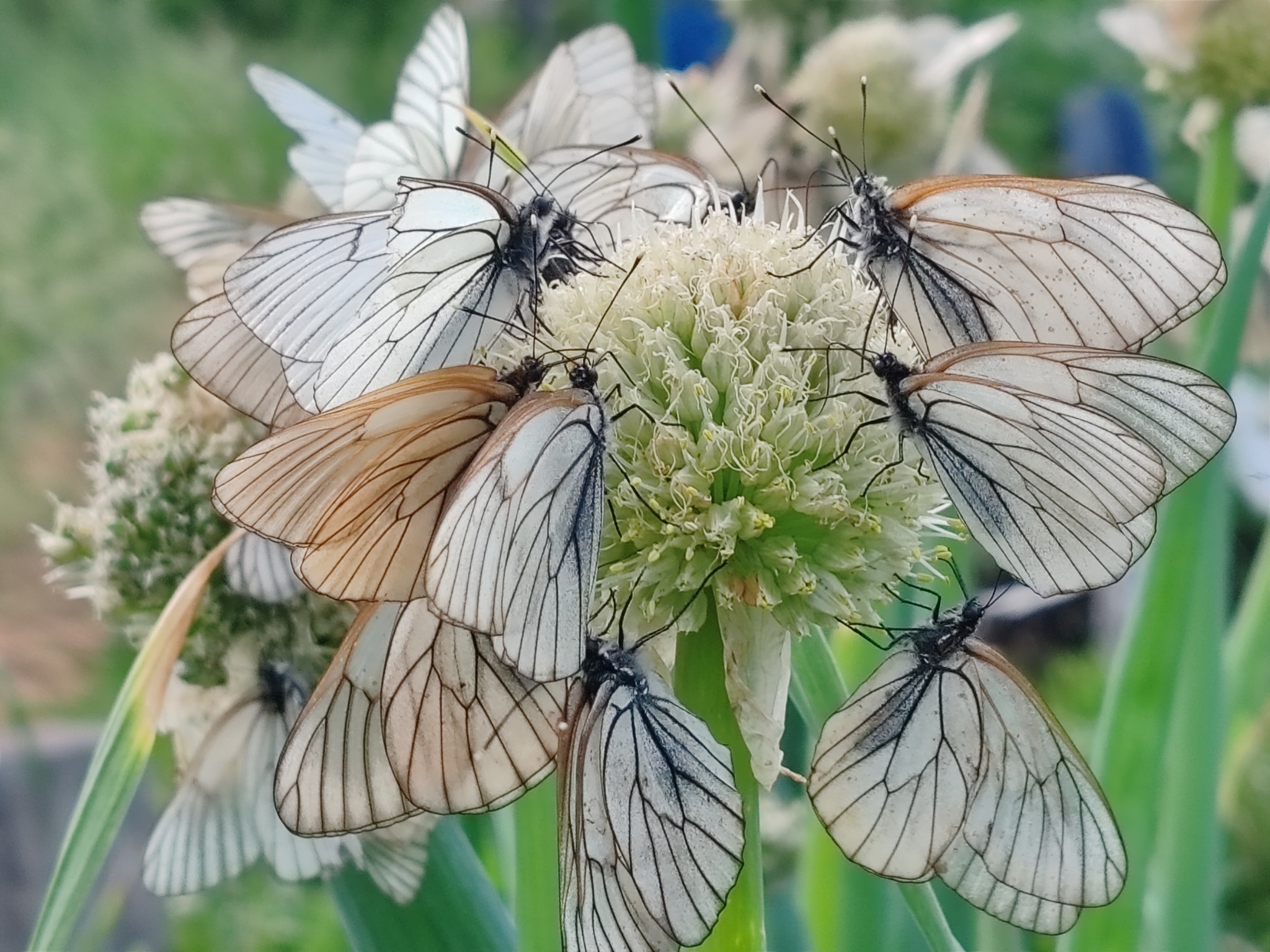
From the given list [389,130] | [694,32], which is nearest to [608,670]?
[389,130]

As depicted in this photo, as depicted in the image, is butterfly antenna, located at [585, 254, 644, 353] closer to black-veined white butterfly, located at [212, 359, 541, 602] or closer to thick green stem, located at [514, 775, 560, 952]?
black-veined white butterfly, located at [212, 359, 541, 602]

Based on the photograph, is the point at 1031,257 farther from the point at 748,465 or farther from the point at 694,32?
the point at 694,32

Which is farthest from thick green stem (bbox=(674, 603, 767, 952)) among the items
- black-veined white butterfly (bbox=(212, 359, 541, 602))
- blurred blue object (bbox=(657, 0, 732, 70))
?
blurred blue object (bbox=(657, 0, 732, 70))

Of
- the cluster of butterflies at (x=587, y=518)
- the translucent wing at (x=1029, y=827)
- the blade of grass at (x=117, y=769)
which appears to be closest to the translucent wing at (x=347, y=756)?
the cluster of butterflies at (x=587, y=518)

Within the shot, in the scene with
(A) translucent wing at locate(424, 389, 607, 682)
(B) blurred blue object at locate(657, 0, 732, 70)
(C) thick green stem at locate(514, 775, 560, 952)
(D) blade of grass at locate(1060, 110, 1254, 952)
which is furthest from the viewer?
(B) blurred blue object at locate(657, 0, 732, 70)

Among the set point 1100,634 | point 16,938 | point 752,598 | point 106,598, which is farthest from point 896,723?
point 1100,634

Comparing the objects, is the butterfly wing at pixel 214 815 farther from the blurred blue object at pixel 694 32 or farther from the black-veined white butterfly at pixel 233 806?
the blurred blue object at pixel 694 32
